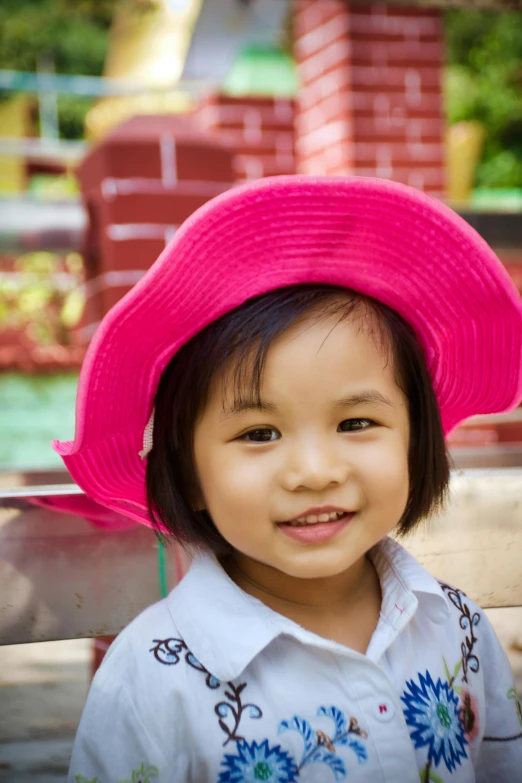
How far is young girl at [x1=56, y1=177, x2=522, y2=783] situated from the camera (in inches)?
41.8

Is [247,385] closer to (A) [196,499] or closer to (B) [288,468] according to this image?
A: (B) [288,468]

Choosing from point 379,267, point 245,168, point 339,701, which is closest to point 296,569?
point 339,701

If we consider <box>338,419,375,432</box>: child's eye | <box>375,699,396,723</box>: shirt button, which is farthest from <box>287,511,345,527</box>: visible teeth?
<box>375,699,396,723</box>: shirt button

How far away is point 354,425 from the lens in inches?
44.1

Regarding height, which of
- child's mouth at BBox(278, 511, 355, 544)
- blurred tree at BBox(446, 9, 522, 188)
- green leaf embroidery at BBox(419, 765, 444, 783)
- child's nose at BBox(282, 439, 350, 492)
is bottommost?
green leaf embroidery at BBox(419, 765, 444, 783)

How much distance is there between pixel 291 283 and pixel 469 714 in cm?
66

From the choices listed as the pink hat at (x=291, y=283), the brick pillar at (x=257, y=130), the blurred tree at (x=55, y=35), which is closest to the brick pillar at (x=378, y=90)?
the brick pillar at (x=257, y=130)

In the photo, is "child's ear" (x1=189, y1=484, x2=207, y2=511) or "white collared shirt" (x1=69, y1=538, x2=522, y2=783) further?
"child's ear" (x1=189, y1=484, x2=207, y2=511)

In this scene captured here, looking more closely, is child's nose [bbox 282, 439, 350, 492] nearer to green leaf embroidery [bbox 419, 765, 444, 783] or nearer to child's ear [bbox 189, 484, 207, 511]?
child's ear [bbox 189, 484, 207, 511]

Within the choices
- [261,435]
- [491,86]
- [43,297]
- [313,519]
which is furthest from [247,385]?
[491,86]

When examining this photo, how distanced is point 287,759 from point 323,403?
1.47ft

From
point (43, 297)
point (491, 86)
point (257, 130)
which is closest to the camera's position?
point (257, 130)

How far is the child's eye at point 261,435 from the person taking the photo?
1091 millimetres

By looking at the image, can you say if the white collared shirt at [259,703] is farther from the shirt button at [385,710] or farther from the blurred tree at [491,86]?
the blurred tree at [491,86]
